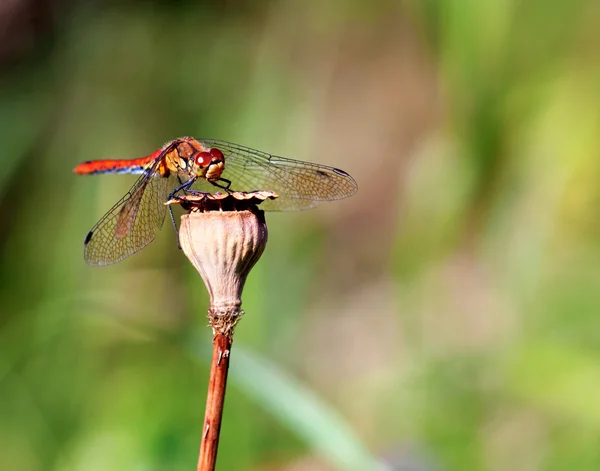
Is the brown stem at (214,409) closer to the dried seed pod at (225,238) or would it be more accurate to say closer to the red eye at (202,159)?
the dried seed pod at (225,238)

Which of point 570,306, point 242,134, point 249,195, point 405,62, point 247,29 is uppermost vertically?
point 405,62

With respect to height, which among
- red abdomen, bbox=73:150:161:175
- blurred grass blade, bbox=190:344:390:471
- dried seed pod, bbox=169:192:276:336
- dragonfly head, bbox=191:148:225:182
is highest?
red abdomen, bbox=73:150:161:175

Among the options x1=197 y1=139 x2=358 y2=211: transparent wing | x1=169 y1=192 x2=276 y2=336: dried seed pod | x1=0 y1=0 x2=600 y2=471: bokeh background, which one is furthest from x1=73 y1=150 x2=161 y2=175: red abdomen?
x1=169 y1=192 x2=276 y2=336: dried seed pod

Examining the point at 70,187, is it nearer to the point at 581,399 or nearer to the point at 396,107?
the point at 396,107

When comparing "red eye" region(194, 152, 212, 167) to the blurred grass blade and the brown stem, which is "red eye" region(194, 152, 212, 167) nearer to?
the blurred grass blade

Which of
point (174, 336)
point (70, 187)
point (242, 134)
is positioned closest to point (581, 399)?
point (174, 336)
